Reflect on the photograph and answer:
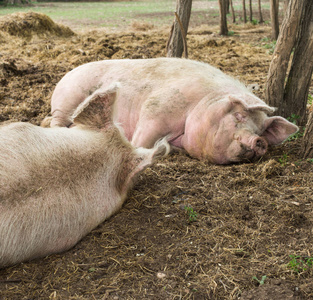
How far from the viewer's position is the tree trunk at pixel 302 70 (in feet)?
14.6

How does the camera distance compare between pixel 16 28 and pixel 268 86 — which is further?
pixel 16 28

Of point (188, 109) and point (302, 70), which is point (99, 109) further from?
point (302, 70)

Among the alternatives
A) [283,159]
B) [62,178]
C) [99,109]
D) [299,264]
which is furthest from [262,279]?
[283,159]

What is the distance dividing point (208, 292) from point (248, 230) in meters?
0.71

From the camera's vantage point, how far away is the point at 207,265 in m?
2.48

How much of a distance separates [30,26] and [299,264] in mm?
10382

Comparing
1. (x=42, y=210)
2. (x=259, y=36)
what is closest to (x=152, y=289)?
(x=42, y=210)

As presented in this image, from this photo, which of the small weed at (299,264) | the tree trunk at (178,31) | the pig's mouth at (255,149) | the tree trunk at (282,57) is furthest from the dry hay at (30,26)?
the small weed at (299,264)

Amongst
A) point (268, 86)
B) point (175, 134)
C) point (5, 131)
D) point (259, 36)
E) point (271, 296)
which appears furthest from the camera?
point (259, 36)

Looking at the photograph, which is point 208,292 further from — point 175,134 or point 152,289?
point 175,134

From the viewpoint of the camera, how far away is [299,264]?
237 centimetres

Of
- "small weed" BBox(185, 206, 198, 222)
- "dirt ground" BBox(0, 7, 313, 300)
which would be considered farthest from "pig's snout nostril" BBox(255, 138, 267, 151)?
"small weed" BBox(185, 206, 198, 222)

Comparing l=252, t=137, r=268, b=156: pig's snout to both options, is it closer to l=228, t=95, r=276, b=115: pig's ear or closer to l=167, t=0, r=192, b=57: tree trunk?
l=228, t=95, r=276, b=115: pig's ear

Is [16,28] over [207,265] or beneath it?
over
